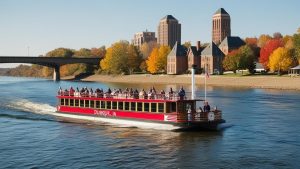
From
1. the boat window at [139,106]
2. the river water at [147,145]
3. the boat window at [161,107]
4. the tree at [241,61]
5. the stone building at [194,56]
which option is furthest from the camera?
the stone building at [194,56]

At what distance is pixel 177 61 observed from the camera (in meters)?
165

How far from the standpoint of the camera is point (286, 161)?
3161 cm

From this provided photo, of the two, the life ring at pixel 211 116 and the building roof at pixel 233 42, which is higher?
the building roof at pixel 233 42

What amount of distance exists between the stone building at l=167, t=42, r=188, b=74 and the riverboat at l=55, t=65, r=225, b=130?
111760 millimetres

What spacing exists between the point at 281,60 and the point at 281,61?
0.48 meters

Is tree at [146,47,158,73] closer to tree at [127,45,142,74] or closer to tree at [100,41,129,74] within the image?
tree at [127,45,142,74]

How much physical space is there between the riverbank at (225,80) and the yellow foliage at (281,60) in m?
9.65

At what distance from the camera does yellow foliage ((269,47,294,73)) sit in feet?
413

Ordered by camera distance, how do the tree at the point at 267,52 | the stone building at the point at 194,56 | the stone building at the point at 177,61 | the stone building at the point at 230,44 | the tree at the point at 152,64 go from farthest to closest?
the stone building at the point at 230,44 → the tree at the point at 152,64 → the stone building at the point at 194,56 → the stone building at the point at 177,61 → the tree at the point at 267,52

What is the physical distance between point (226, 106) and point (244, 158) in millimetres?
33211

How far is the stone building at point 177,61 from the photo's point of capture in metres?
164

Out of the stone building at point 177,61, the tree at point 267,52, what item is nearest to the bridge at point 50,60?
the stone building at point 177,61

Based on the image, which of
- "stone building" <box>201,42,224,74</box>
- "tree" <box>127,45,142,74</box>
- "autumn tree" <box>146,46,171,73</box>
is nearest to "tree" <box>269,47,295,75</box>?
"stone building" <box>201,42,224,74</box>

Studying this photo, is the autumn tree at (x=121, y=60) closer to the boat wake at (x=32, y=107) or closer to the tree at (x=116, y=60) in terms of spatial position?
the tree at (x=116, y=60)
